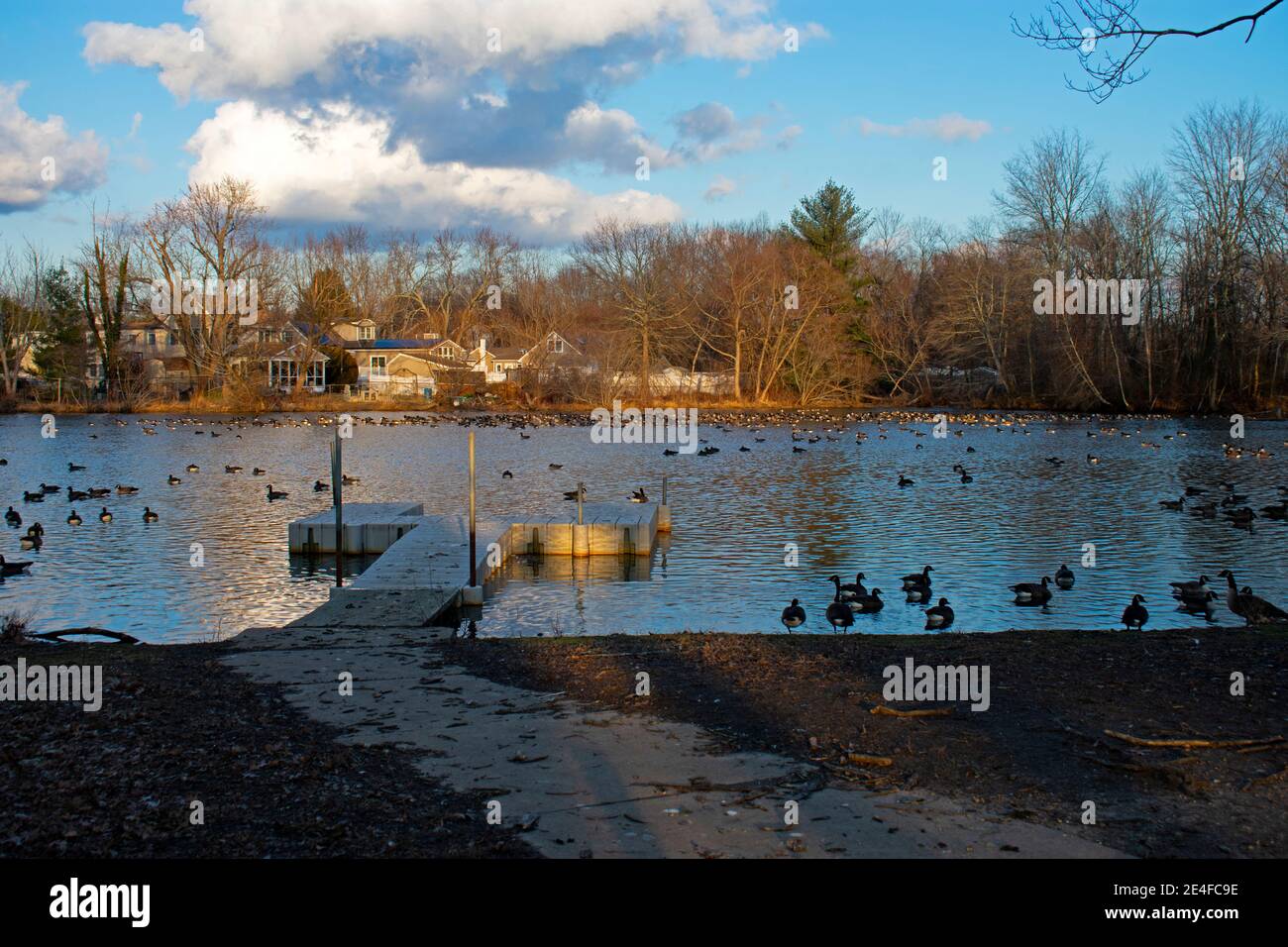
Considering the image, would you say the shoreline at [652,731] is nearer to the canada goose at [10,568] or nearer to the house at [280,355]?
the canada goose at [10,568]

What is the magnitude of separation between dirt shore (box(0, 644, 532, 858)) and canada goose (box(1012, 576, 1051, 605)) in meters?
10.1

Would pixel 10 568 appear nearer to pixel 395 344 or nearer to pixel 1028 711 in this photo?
pixel 1028 711

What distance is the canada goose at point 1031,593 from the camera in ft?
45.6

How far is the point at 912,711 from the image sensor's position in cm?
682

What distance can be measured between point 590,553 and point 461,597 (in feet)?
17.0

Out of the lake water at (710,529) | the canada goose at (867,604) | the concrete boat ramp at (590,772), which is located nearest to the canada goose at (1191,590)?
the lake water at (710,529)

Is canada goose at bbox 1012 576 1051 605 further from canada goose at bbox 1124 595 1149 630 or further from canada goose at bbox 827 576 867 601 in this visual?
canada goose at bbox 827 576 867 601

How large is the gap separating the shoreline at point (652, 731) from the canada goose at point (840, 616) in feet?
9.51

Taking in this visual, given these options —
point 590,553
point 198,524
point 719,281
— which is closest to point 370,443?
point 198,524

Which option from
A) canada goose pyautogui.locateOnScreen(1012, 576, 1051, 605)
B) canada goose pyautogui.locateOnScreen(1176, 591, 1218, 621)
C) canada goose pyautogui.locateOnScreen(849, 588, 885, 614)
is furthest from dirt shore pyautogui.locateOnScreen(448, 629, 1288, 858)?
canada goose pyautogui.locateOnScreen(1176, 591, 1218, 621)

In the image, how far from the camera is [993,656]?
862cm

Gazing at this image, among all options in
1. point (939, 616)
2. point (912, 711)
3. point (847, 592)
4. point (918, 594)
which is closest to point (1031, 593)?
point (918, 594)

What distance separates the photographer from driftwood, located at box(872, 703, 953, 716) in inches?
268

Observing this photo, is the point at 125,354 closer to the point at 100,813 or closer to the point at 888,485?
the point at 888,485
